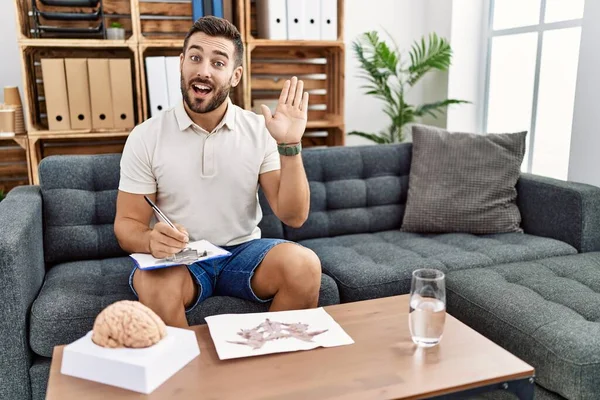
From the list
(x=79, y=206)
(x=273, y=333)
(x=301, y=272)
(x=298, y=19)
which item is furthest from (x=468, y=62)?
(x=273, y=333)

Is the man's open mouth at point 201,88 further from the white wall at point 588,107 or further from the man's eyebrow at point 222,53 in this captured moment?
the white wall at point 588,107

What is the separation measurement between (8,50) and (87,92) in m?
0.51

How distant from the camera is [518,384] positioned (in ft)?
3.80

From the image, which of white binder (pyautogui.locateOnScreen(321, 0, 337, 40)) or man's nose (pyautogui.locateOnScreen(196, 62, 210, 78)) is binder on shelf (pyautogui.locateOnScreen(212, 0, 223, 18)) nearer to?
white binder (pyautogui.locateOnScreen(321, 0, 337, 40))

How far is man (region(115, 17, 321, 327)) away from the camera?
1.70 m

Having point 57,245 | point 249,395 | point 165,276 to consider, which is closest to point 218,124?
point 165,276

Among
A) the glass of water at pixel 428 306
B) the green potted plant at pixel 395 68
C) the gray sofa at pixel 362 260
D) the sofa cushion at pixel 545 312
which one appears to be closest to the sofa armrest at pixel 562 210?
the gray sofa at pixel 362 260

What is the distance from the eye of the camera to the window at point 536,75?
280 centimetres

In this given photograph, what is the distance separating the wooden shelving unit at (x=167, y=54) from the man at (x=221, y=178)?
1.04m

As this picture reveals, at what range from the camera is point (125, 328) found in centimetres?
108

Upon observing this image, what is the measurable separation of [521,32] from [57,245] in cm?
252

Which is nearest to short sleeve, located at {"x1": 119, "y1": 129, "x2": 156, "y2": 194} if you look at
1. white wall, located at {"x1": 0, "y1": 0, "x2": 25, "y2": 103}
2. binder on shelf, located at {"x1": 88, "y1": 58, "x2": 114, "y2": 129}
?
binder on shelf, located at {"x1": 88, "y1": 58, "x2": 114, "y2": 129}

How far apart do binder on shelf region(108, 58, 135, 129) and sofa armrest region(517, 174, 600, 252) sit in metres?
1.86

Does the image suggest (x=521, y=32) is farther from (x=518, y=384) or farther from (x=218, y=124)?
(x=518, y=384)
